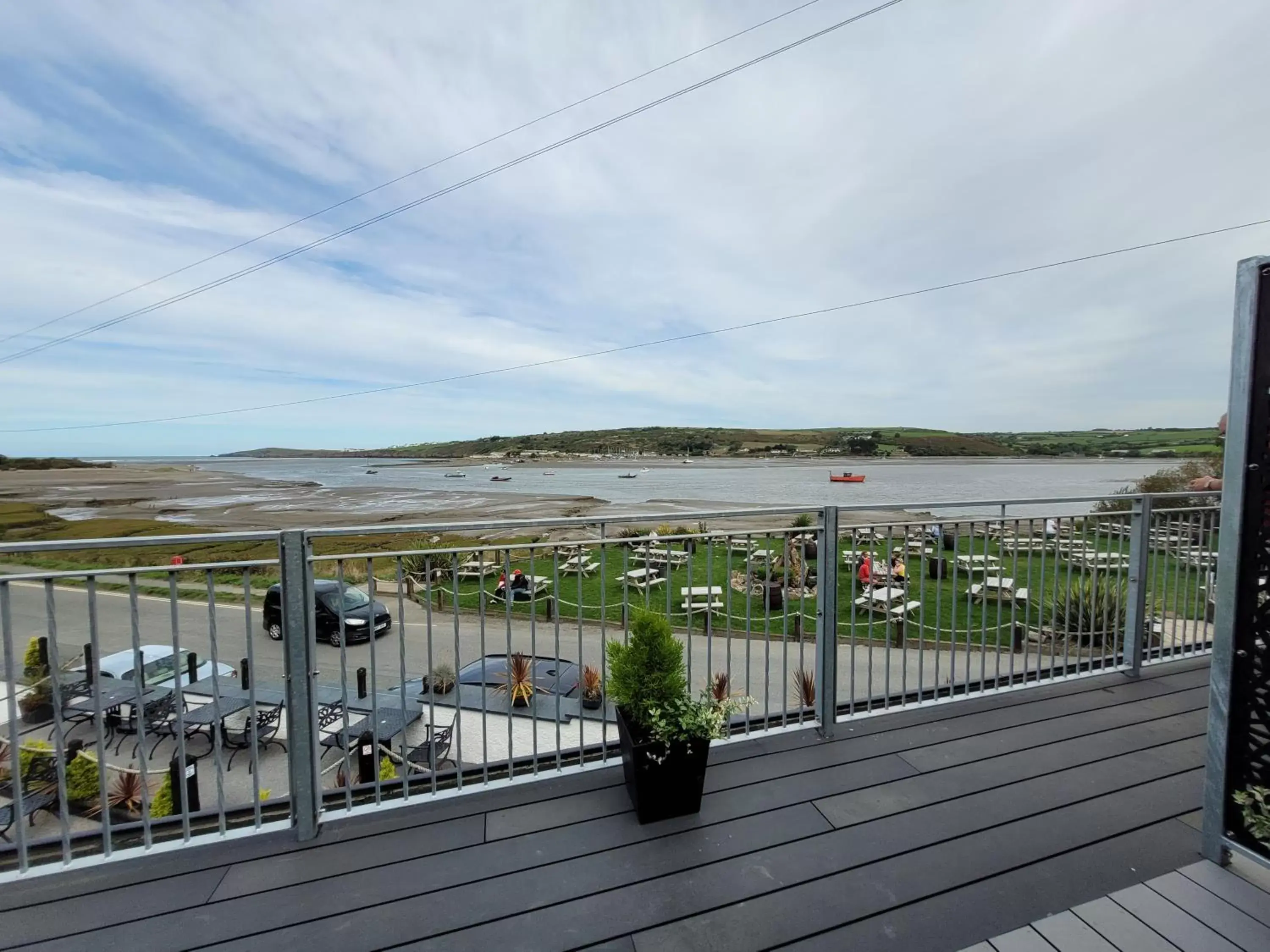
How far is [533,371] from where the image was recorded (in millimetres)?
37875

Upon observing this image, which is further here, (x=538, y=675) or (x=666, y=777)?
(x=538, y=675)

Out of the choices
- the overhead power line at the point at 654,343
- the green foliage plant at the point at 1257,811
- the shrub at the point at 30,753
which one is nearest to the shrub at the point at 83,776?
the shrub at the point at 30,753

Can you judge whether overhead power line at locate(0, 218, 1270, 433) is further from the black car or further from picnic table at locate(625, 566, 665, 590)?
the black car

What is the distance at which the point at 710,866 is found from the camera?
1946 mm

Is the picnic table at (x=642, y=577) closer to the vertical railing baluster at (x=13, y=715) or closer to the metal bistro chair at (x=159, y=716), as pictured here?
the metal bistro chair at (x=159, y=716)

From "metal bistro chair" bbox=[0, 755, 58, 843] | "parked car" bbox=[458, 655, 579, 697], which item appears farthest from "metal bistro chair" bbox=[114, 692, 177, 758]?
"parked car" bbox=[458, 655, 579, 697]

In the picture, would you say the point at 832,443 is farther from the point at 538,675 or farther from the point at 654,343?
the point at 538,675

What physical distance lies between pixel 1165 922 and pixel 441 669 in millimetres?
7297

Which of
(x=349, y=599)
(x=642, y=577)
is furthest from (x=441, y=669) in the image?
(x=642, y=577)

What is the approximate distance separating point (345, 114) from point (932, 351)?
24028 mm

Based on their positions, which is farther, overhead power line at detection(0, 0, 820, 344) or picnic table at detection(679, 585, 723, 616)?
picnic table at detection(679, 585, 723, 616)

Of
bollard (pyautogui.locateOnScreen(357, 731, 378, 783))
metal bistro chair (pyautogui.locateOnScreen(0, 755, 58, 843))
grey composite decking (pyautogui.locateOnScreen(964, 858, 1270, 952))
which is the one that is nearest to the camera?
grey composite decking (pyautogui.locateOnScreen(964, 858, 1270, 952))

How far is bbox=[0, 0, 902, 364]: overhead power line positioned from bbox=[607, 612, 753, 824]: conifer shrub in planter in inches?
393

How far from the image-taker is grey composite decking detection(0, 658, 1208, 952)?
167 cm
